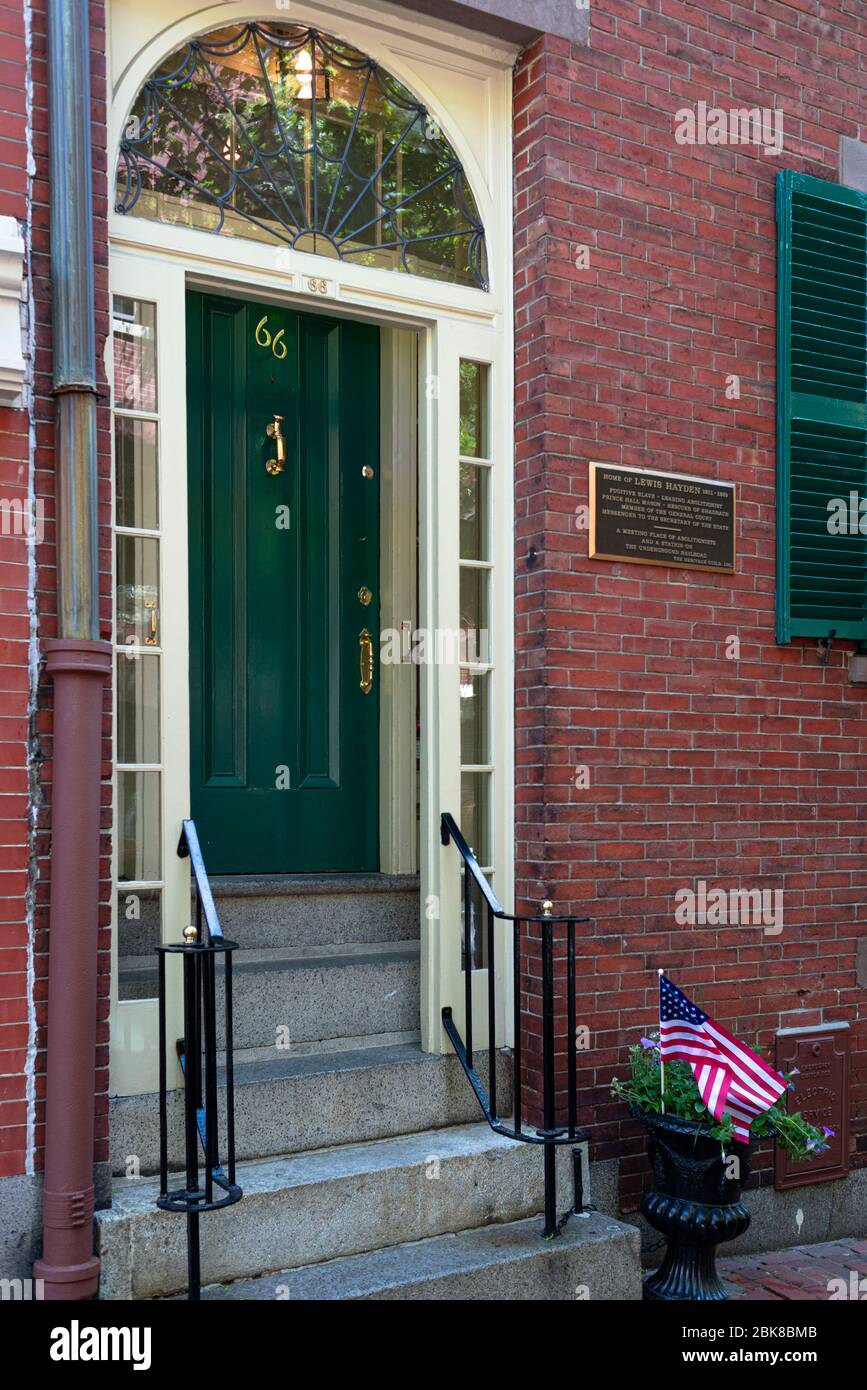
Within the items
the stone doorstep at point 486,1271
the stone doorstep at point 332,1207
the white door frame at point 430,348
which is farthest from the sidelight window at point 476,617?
the stone doorstep at point 486,1271

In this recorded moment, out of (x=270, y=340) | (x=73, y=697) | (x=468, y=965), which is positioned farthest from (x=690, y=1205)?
(x=270, y=340)

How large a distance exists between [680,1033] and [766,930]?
3.16 ft

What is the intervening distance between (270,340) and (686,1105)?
313cm

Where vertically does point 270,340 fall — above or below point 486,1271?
above

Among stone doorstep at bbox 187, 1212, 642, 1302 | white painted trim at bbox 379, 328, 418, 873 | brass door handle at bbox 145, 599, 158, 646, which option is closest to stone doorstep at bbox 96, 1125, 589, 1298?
stone doorstep at bbox 187, 1212, 642, 1302

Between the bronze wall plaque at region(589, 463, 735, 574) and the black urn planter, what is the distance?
6.28 feet

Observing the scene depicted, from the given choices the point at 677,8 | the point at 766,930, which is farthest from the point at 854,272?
the point at 766,930

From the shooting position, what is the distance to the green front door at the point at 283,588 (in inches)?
187

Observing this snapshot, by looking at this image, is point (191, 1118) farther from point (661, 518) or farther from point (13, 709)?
point (661, 518)

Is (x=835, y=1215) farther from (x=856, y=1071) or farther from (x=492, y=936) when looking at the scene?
(x=492, y=936)

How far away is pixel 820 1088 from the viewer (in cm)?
493
